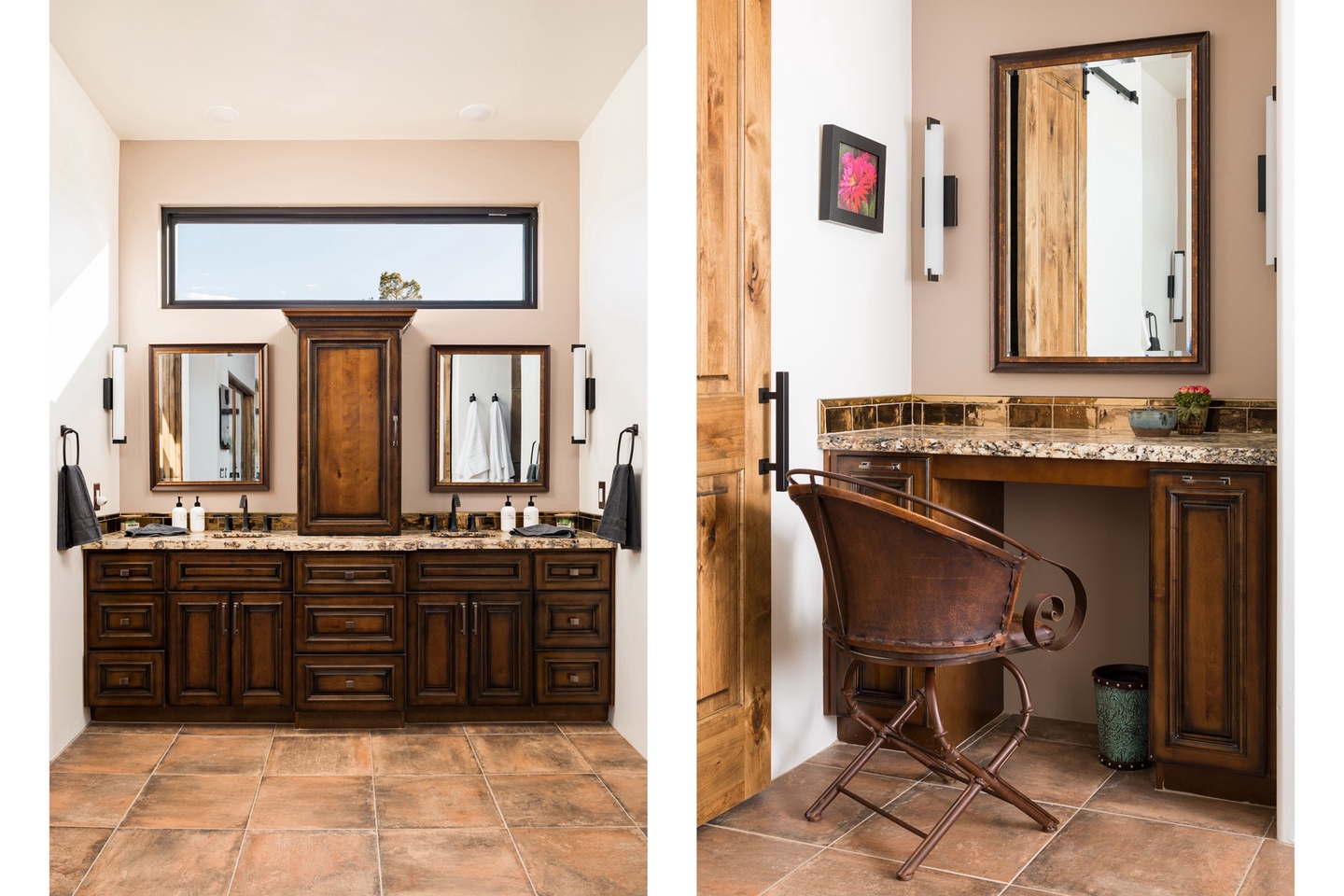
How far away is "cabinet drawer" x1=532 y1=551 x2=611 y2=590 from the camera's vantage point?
12.8ft

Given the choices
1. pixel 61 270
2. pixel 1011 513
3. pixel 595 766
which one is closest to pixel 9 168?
pixel 61 270

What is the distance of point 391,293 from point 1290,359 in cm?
302

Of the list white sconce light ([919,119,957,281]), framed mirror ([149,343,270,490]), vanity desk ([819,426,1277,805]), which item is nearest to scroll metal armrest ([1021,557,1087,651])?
vanity desk ([819,426,1277,805])

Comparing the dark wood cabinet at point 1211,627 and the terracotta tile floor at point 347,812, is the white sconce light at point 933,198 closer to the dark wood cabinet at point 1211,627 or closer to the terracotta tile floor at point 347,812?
the dark wood cabinet at point 1211,627

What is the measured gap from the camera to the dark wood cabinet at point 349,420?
398cm

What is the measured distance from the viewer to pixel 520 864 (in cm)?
261

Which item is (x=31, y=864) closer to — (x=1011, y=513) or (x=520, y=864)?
(x=520, y=864)

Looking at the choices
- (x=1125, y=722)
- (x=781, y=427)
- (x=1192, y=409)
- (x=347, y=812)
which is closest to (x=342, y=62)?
(x=781, y=427)

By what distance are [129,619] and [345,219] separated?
1625 mm

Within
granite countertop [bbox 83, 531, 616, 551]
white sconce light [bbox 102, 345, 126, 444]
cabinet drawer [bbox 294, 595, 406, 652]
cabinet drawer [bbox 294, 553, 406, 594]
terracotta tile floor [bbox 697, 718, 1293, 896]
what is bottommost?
terracotta tile floor [bbox 697, 718, 1293, 896]

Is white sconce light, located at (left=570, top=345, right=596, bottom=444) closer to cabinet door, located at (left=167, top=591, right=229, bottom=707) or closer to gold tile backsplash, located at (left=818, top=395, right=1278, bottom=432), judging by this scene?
gold tile backsplash, located at (left=818, top=395, right=1278, bottom=432)

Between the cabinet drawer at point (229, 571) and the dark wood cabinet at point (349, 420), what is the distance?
0.54 feet

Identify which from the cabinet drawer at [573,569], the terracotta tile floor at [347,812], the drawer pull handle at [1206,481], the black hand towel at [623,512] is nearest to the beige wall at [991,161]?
the drawer pull handle at [1206,481]

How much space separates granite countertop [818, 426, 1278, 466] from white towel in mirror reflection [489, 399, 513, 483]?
1507 mm
